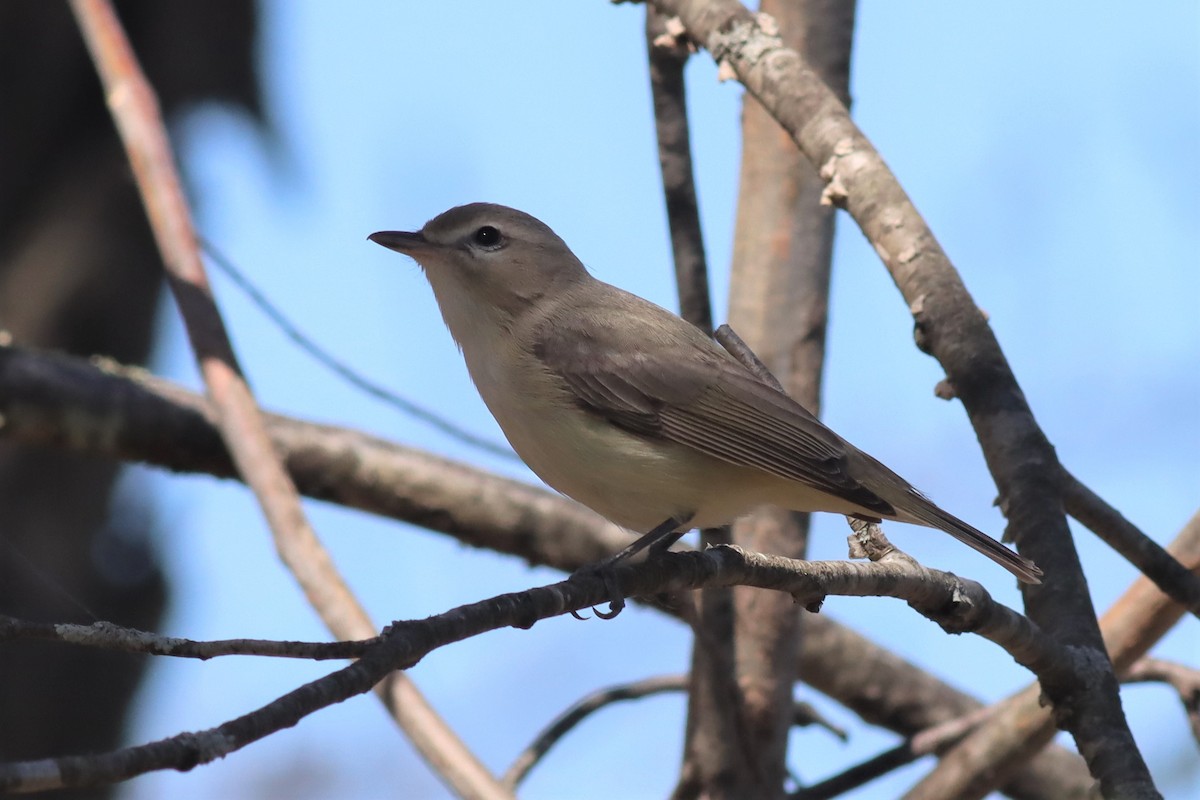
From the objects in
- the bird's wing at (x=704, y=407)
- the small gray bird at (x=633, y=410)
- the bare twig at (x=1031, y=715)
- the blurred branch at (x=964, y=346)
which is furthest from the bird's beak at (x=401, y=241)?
the bare twig at (x=1031, y=715)

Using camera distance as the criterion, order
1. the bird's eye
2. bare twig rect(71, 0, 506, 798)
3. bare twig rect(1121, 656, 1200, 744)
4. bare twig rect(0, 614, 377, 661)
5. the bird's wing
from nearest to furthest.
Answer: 1. bare twig rect(0, 614, 377, 661)
2. the bird's wing
3. bare twig rect(71, 0, 506, 798)
4. bare twig rect(1121, 656, 1200, 744)
5. the bird's eye

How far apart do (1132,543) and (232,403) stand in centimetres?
295

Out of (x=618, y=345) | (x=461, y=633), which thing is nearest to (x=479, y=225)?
(x=618, y=345)

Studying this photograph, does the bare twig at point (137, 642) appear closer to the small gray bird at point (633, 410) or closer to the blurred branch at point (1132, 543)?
the small gray bird at point (633, 410)

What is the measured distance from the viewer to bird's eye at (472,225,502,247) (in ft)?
14.3

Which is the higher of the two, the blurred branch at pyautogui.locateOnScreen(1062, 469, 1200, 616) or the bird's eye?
the bird's eye

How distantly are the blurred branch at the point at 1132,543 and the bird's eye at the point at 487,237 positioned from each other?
6.43ft

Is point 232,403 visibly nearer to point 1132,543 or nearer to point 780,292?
point 780,292

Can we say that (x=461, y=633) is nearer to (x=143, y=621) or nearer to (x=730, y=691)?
(x=730, y=691)

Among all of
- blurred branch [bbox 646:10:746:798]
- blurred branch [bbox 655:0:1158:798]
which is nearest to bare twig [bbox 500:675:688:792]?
blurred branch [bbox 646:10:746:798]

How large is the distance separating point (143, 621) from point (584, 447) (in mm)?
5641

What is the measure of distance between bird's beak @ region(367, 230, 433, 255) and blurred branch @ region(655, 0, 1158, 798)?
3.87 ft

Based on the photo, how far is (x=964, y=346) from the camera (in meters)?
3.65

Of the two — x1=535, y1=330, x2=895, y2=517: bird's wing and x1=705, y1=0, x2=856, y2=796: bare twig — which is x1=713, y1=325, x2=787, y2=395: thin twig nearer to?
x1=535, y1=330, x2=895, y2=517: bird's wing
